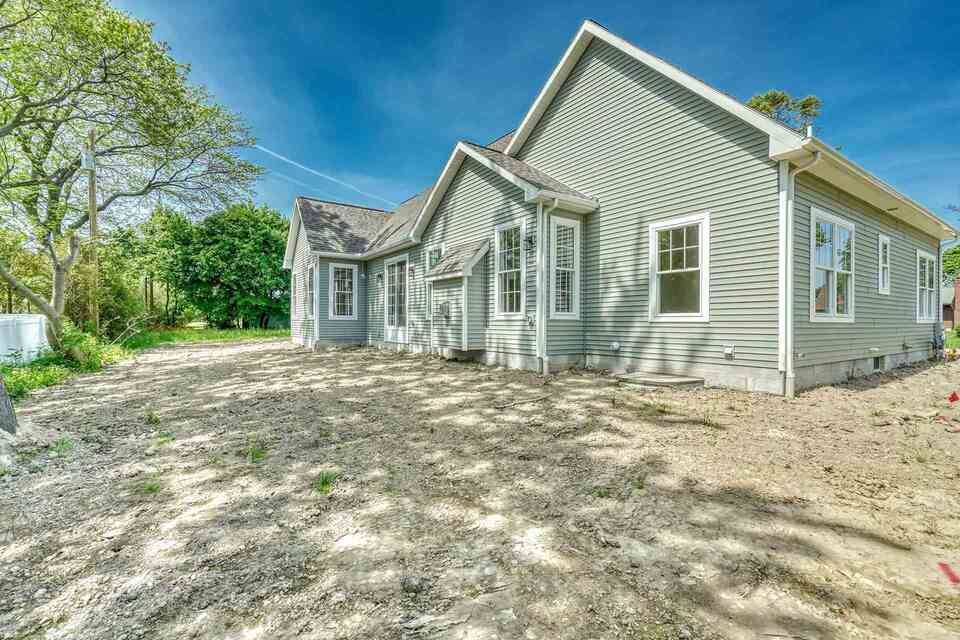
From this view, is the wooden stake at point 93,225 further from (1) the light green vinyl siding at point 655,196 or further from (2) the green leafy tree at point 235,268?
(1) the light green vinyl siding at point 655,196

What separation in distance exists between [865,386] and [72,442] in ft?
37.7

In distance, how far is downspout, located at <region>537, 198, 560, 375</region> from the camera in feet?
25.9

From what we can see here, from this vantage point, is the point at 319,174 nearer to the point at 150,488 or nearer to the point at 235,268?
the point at 235,268

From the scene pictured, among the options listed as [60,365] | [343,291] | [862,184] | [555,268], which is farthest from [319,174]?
[862,184]

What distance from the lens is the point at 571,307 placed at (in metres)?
8.41

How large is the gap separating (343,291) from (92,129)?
8.98 m

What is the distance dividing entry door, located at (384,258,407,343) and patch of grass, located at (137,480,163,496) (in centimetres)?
895

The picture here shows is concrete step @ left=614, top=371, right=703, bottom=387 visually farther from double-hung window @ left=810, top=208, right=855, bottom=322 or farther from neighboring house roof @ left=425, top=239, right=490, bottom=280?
neighboring house roof @ left=425, top=239, right=490, bottom=280

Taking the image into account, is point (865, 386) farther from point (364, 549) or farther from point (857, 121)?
point (857, 121)

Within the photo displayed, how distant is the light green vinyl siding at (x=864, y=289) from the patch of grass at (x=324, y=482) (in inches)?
267

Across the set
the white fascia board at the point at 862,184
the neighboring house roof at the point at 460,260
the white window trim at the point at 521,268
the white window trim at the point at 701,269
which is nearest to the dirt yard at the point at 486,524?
the white window trim at the point at 701,269

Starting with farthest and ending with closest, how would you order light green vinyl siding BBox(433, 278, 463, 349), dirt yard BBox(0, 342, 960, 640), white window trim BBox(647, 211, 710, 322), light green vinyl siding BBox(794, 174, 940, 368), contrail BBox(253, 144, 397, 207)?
contrail BBox(253, 144, 397, 207)
light green vinyl siding BBox(433, 278, 463, 349)
white window trim BBox(647, 211, 710, 322)
light green vinyl siding BBox(794, 174, 940, 368)
dirt yard BBox(0, 342, 960, 640)

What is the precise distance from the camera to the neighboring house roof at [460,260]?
8.98 m

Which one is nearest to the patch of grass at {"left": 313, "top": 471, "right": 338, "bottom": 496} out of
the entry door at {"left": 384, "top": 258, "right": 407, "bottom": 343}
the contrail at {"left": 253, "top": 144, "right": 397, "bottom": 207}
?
the entry door at {"left": 384, "top": 258, "right": 407, "bottom": 343}
